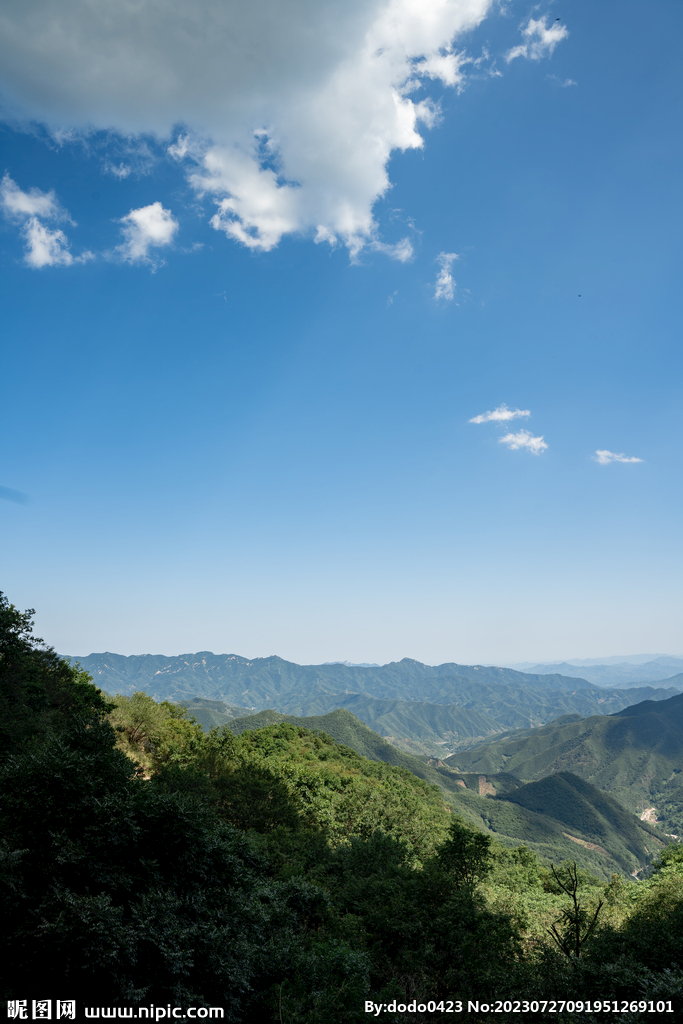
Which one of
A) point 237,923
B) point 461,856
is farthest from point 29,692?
point 461,856

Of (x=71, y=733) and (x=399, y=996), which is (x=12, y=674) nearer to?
(x=71, y=733)

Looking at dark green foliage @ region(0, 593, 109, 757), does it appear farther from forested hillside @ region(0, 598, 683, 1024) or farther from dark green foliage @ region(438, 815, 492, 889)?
dark green foliage @ region(438, 815, 492, 889)

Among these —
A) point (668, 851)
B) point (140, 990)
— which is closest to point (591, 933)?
point (140, 990)

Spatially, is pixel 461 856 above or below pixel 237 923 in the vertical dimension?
below

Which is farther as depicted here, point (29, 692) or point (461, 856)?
point (29, 692)

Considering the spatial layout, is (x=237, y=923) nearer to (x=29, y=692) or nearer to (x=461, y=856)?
(x=461, y=856)

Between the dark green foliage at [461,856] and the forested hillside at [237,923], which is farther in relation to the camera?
the dark green foliage at [461,856]

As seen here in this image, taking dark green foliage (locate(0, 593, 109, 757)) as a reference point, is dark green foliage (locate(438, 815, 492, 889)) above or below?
below

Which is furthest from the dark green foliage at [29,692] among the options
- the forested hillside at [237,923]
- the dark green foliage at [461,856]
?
the dark green foliage at [461,856]

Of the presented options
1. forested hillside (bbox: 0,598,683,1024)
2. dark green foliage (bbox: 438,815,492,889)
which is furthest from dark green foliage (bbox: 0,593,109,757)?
dark green foliage (bbox: 438,815,492,889)

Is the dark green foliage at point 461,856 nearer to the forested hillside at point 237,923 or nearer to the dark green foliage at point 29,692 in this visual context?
the forested hillside at point 237,923

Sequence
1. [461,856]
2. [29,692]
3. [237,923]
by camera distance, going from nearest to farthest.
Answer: [237,923] < [461,856] < [29,692]

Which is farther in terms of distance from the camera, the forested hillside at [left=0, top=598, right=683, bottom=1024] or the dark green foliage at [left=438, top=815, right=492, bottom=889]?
the dark green foliage at [left=438, top=815, right=492, bottom=889]

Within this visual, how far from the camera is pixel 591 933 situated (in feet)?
68.6
